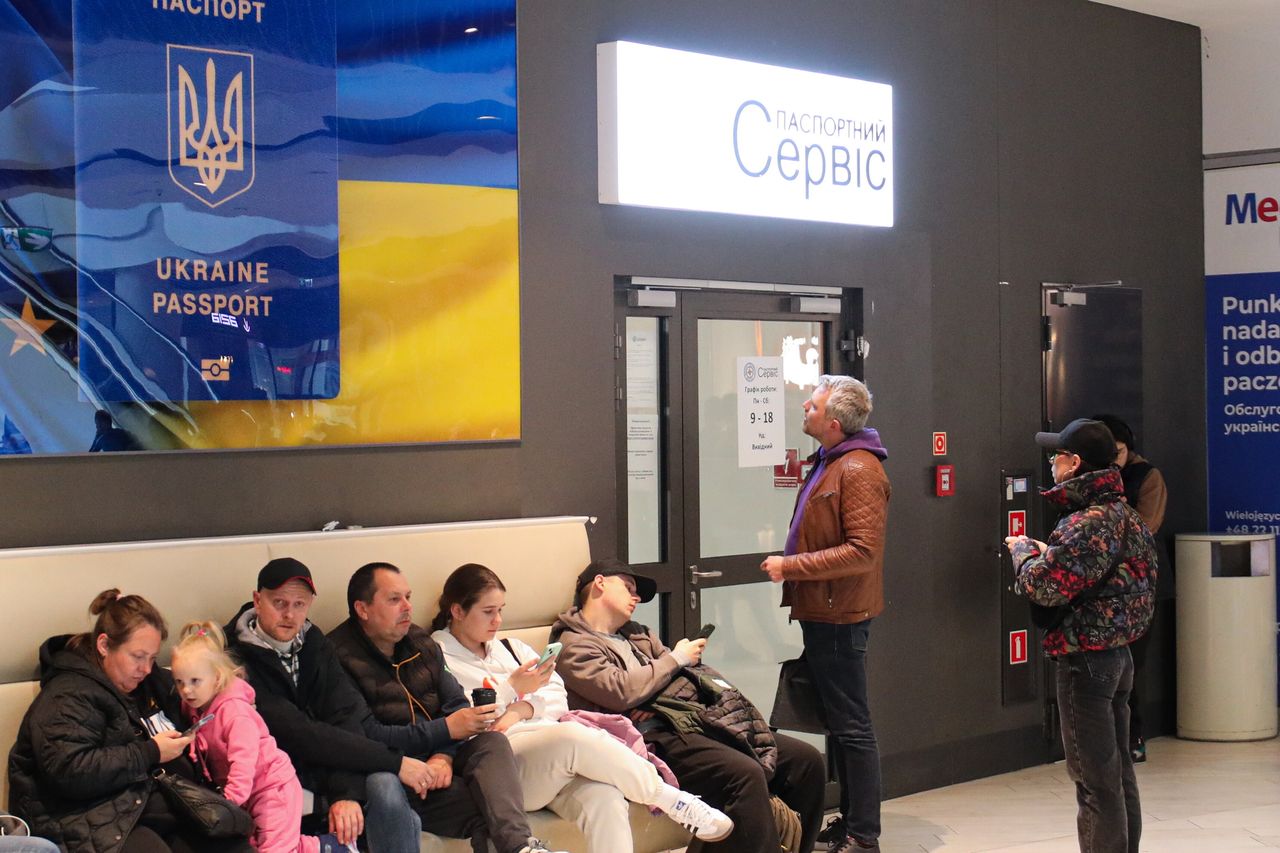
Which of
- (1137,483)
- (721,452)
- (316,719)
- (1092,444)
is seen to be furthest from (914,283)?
(316,719)

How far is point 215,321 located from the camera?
182 inches

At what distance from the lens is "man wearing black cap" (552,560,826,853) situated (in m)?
4.82

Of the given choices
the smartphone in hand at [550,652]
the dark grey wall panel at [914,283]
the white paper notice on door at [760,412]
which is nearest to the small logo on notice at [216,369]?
the dark grey wall panel at [914,283]

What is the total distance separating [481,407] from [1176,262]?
462cm

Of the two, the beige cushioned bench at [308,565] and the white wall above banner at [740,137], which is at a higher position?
the white wall above banner at [740,137]

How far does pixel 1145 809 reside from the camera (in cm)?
640

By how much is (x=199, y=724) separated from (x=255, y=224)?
1619 mm

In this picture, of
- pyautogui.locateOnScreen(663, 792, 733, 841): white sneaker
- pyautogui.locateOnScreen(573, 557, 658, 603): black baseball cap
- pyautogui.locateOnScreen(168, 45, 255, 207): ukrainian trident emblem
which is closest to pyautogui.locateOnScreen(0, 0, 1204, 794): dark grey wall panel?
pyautogui.locateOnScreen(573, 557, 658, 603): black baseball cap

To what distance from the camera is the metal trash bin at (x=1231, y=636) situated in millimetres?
7715

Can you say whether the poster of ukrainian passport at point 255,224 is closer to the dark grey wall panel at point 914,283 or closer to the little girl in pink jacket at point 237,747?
the dark grey wall panel at point 914,283

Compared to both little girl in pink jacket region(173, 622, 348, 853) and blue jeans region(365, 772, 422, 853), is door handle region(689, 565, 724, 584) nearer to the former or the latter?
blue jeans region(365, 772, 422, 853)

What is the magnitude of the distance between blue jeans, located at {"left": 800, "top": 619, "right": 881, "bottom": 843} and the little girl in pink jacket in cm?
219

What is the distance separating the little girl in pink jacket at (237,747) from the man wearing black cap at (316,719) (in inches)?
4.5

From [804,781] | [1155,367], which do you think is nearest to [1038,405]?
[1155,367]
